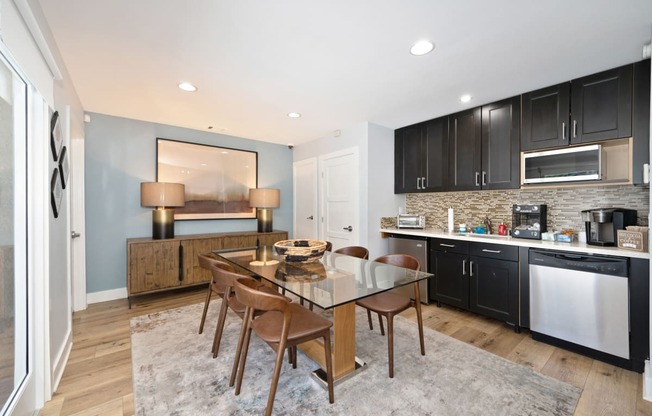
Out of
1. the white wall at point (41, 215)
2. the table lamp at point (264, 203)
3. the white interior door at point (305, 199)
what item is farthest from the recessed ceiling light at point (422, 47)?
the table lamp at point (264, 203)

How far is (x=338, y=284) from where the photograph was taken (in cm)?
183

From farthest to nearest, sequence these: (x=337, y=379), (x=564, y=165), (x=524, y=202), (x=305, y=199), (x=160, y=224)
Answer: (x=305, y=199)
(x=160, y=224)
(x=524, y=202)
(x=564, y=165)
(x=337, y=379)

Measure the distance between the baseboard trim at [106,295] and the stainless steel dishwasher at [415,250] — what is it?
3594 millimetres

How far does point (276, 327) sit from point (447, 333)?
6.09 feet

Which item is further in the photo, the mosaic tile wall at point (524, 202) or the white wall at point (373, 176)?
the white wall at point (373, 176)

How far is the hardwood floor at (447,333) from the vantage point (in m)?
1.69

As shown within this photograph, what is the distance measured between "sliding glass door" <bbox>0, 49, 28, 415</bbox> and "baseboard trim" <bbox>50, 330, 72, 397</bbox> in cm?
39

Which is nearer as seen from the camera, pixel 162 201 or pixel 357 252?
pixel 357 252

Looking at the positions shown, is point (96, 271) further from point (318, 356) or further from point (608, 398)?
point (608, 398)

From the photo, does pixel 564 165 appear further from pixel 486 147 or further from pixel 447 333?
pixel 447 333

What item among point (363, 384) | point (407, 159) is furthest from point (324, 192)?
point (363, 384)

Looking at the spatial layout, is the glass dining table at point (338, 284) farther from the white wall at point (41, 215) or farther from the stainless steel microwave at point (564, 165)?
the stainless steel microwave at point (564, 165)

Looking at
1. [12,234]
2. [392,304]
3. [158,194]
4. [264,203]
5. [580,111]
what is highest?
[580,111]

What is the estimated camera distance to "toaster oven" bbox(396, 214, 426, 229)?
12.5 ft
